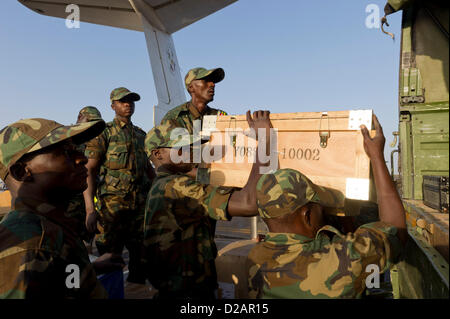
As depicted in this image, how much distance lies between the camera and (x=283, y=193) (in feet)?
5.28

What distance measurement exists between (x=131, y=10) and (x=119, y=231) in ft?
42.9

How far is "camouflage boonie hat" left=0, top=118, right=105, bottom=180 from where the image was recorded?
136 centimetres

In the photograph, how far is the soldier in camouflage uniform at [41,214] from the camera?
110 cm

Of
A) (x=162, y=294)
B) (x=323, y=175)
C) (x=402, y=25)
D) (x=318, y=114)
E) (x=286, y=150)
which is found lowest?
(x=162, y=294)

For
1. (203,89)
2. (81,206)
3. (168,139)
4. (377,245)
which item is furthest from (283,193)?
(81,206)

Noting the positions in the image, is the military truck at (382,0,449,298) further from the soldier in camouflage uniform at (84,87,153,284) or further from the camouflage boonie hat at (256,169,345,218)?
the soldier in camouflage uniform at (84,87,153,284)

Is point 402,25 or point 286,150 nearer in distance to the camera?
point 286,150

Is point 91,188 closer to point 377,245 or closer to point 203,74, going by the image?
Result: point 203,74

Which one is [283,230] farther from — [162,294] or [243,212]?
[162,294]

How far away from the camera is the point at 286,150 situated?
212 cm

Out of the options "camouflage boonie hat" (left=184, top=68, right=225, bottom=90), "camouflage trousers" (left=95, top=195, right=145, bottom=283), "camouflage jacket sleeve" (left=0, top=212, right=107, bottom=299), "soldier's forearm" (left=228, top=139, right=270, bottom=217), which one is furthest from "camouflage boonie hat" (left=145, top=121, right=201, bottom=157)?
"camouflage trousers" (left=95, top=195, right=145, bottom=283)

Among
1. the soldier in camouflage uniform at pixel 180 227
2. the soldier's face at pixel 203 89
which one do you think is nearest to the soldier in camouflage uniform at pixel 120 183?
the soldier's face at pixel 203 89
